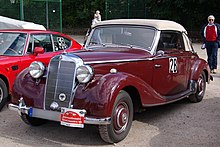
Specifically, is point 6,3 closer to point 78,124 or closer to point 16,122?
point 16,122

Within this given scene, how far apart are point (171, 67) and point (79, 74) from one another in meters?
2.19

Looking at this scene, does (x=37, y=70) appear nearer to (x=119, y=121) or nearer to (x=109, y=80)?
(x=109, y=80)

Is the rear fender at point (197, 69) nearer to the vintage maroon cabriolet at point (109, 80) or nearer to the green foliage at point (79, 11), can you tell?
the vintage maroon cabriolet at point (109, 80)

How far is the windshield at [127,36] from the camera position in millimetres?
5672

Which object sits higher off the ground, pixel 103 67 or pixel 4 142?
pixel 103 67

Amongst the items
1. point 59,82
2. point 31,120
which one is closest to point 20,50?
point 31,120

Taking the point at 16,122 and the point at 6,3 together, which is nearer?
the point at 16,122

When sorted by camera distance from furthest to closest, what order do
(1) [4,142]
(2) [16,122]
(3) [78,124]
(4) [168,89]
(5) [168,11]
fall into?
(5) [168,11]
(4) [168,89]
(2) [16,122]
(1) [4,142]
(3) [78,124]

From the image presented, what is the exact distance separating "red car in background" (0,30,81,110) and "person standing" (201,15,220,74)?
4931 millimetres

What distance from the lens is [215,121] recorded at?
18.5 feet

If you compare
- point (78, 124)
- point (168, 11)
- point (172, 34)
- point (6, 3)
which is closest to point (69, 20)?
point (168, 11)

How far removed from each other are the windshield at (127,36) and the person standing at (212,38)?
4869 mm

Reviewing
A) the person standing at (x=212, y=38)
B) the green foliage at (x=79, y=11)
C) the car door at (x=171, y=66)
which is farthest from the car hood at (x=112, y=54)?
the green foliage at (x=79, y=11)

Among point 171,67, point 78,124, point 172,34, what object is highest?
point 172,34
